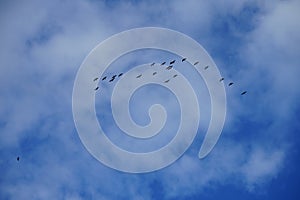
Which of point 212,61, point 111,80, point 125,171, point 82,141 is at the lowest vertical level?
point 125,171

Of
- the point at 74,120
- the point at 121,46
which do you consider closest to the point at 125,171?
the point at 74,120

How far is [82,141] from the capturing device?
65.2 ft

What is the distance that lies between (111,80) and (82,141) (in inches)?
166

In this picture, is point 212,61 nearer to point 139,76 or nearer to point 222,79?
point 222,79

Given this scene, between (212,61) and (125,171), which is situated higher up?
(212,61)

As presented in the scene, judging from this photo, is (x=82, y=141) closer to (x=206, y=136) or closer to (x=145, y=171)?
(x=145, y=171)

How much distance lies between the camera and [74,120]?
66.1 feet

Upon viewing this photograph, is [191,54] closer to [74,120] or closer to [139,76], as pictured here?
[139,76]

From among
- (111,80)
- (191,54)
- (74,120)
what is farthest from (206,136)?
(74,120)

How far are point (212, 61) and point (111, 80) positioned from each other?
639 centimetres

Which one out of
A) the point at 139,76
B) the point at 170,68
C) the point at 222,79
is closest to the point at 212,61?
the point at 222,79

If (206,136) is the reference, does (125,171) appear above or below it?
below

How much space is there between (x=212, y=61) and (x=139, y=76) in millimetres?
4683

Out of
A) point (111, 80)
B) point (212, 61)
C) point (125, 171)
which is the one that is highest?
point (212, 61)
